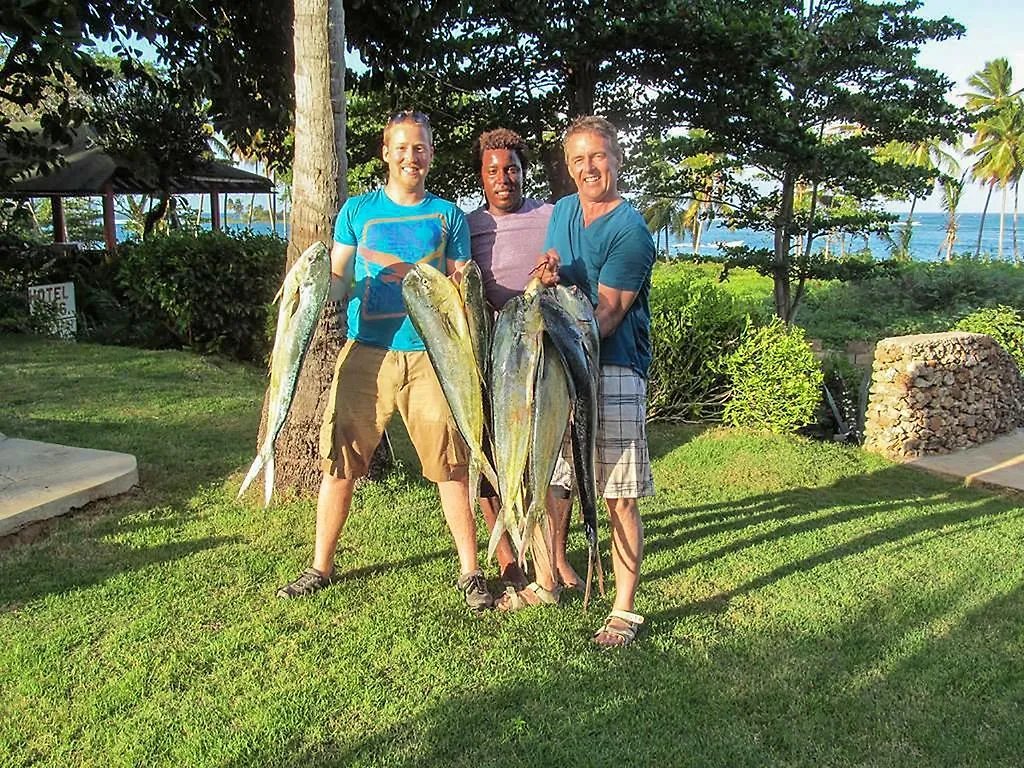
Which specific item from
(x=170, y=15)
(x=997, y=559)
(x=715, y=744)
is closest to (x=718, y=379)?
(x=997, y=559)

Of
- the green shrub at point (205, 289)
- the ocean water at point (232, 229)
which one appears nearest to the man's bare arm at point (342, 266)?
the green shrub at point (205, 289)

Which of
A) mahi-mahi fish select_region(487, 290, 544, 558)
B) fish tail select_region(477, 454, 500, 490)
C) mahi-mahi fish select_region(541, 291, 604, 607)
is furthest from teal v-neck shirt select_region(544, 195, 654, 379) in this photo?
fish tail select_region(477, 454, 500, 490)

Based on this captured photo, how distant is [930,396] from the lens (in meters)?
7.03

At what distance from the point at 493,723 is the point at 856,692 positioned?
1.35 m

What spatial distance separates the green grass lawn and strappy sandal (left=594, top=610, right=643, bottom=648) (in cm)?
5

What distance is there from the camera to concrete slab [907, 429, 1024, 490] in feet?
20.7

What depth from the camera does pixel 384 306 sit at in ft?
10.8

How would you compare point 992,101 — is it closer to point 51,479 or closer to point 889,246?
point 889,246

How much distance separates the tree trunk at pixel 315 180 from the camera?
177 inches

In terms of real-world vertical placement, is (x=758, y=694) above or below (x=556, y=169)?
below

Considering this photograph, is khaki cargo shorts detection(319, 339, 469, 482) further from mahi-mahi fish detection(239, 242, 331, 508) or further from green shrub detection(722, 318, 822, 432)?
green shrub detection(722, 318, 822, 432)

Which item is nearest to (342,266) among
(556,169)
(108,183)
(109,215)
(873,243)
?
(556,169)

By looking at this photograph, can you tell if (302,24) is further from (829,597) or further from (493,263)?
(829,597)

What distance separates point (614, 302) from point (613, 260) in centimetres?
15
